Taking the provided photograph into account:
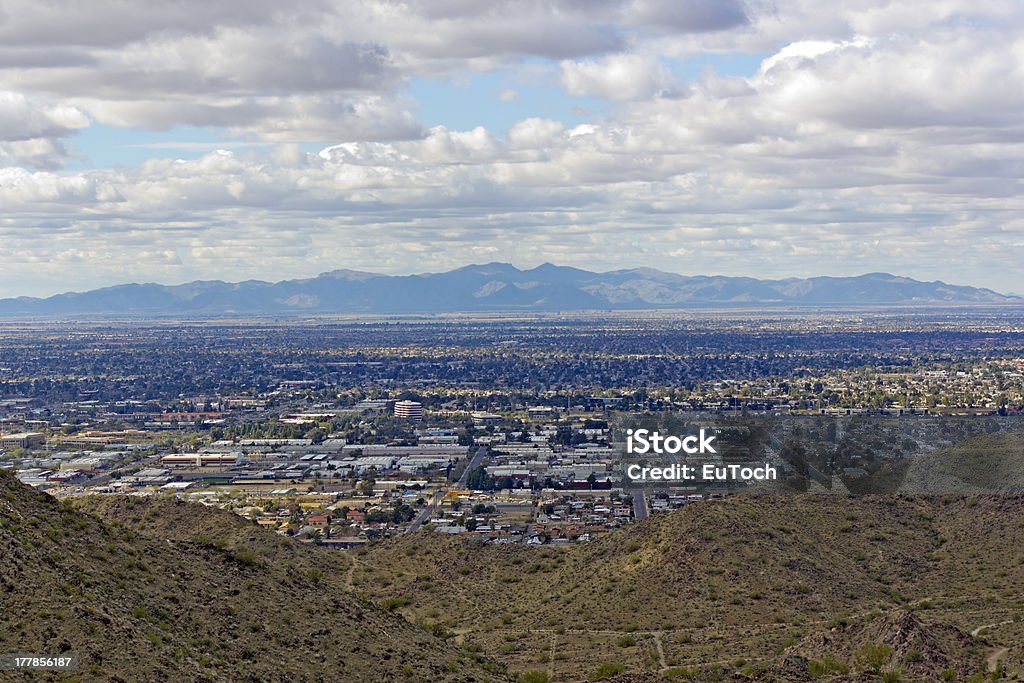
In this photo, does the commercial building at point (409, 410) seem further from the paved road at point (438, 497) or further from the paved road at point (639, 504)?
the paved road at point (639, 504)

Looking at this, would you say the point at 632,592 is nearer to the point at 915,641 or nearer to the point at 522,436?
the point at 915,641

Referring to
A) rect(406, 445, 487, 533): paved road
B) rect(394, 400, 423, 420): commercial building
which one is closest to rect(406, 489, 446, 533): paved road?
rect(406, 445, 487, 533): paved road

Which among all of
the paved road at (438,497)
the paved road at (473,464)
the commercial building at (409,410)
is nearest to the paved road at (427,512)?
the paved road at (438,497)
